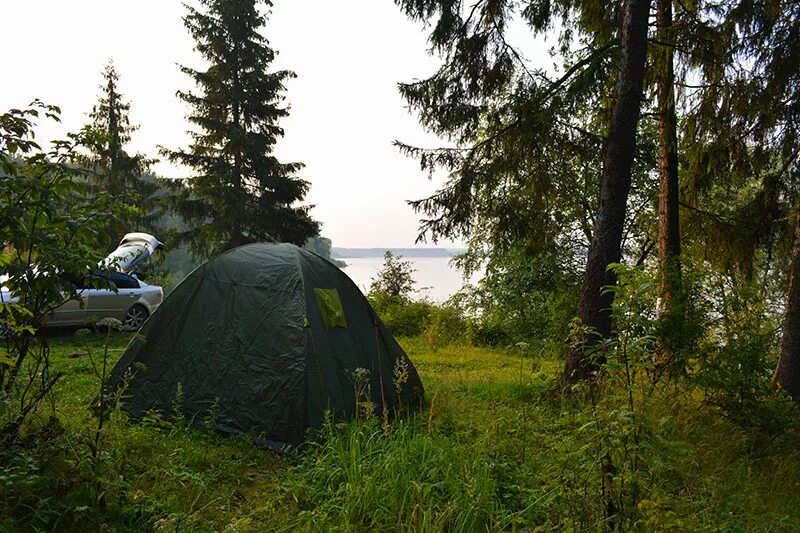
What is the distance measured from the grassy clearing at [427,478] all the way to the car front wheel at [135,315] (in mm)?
6757

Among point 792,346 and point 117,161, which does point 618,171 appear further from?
point 117,161

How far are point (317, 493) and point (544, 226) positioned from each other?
16.3 ft

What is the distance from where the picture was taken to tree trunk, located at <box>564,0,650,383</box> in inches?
→ 222

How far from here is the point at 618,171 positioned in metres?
5.68

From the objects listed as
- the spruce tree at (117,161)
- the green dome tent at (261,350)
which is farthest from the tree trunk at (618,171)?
the spruce tree at (117,161)

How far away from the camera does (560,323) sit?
32.1ft

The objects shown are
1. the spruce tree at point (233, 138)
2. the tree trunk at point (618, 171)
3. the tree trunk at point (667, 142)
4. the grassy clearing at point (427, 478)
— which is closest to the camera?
the grassy clearing at point (427, 478)

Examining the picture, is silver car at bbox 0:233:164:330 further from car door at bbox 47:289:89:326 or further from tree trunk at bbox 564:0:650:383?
tree trunk at bbox 564:0:650:383

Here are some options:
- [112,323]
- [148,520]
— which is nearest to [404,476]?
[148,520]

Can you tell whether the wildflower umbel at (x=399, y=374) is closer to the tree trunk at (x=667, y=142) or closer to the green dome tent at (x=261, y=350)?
the green dome tent at (x=261, y=350)

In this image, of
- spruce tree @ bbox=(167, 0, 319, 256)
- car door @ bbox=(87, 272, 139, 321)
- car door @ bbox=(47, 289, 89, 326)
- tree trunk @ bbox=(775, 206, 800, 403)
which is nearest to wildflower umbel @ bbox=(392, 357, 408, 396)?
tree trunk @ bbox=(775, 206, 800, 403)

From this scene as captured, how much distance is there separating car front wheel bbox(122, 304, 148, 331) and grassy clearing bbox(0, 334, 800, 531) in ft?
22.2

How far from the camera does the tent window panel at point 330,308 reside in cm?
552

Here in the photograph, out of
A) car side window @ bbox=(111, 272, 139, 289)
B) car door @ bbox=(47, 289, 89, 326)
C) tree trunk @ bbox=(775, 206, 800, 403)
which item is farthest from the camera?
car side window @ bbox=(111, 272, 139, 289)
